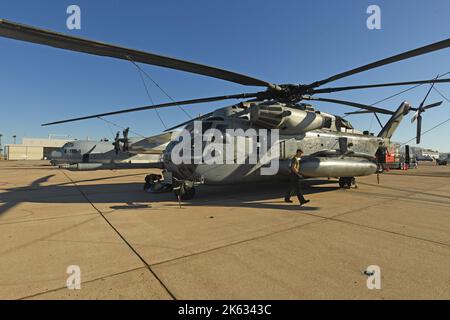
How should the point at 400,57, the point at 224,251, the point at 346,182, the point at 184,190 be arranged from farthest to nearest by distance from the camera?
1. the point at 346,182
2. the point at 184,190
3. the point at 400,57
4. the point at 224,251

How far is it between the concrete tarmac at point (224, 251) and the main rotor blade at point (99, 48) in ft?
Result: 10.8

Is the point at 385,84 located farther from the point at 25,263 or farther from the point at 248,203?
the point at 25,263

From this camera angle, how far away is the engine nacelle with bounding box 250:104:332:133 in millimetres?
7824

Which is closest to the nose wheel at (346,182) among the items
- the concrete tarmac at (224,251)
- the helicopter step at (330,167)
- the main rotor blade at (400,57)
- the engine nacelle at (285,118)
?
the helicopter step at (330,167)

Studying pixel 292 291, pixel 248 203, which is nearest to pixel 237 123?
pixel 248 203

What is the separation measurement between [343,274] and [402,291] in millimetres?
589

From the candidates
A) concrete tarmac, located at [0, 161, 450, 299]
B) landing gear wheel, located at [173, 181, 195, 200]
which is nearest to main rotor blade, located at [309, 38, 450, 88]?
concrete tarmac, located at [0, 161, 450, 299]

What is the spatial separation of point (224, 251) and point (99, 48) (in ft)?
13.8

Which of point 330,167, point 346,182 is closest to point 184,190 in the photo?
point 330,167

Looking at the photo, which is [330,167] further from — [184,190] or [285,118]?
[184,190]

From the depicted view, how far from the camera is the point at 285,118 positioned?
26.6 ft

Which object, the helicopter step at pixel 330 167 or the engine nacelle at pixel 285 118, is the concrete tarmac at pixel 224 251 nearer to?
the helicopter step at pixel 330 167

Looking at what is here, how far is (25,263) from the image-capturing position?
3.36 meters

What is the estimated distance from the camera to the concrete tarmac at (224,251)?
8.96 ft
